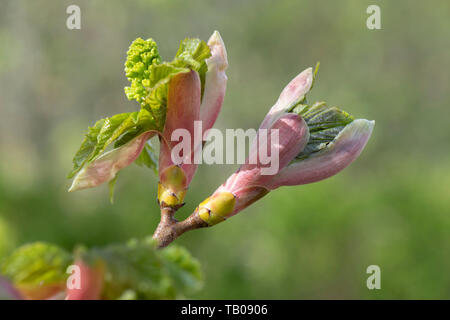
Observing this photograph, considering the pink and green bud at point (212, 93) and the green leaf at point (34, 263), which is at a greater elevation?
the pink and green bud at point (212, 93)

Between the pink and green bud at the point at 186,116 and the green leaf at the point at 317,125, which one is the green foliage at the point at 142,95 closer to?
the pink and green bud at the point at 186,116

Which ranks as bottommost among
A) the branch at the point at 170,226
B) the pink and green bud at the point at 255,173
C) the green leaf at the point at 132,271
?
the green leaf at the point at 132,271

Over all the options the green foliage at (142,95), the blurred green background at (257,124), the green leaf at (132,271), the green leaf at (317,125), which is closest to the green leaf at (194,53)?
the green foliage at (142,95)

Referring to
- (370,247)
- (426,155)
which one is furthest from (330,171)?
(426,155)

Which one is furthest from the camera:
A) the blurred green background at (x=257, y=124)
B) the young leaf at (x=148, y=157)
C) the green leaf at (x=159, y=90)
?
the blurred green background at (x=257, y=124)


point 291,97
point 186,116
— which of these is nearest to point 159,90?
point 186,116

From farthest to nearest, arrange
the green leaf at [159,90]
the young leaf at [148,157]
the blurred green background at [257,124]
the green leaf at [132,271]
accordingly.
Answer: the blurred green background at [257,124] → the young leaf at [148,157] → the green leaf at [159,90] → the green leaf at [132,271]

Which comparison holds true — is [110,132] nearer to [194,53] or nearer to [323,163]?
[194,53]

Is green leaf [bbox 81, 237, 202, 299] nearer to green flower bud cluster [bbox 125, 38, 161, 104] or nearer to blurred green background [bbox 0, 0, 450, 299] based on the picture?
green flower bud cluster [bbox 125, 38, 161, 104]
